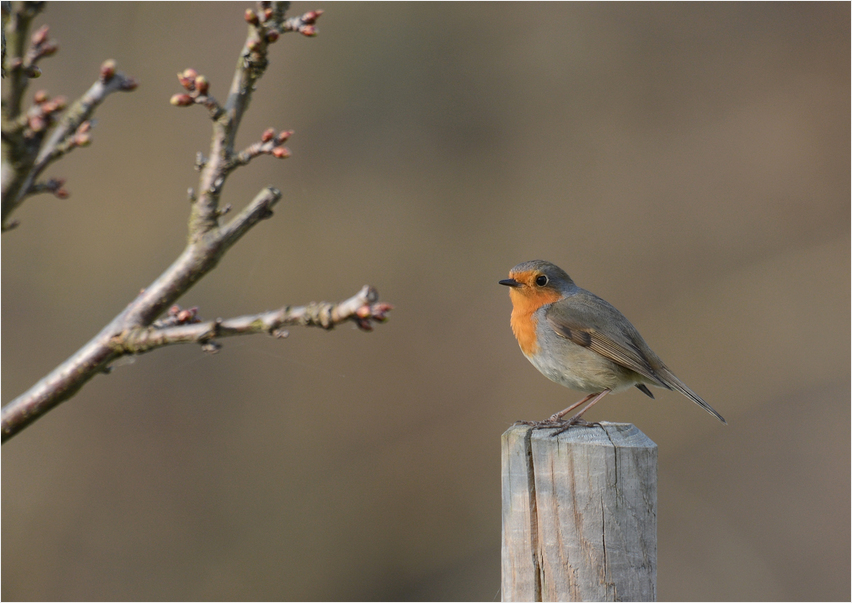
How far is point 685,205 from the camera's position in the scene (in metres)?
8.16

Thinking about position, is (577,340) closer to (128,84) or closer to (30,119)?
(128,84)

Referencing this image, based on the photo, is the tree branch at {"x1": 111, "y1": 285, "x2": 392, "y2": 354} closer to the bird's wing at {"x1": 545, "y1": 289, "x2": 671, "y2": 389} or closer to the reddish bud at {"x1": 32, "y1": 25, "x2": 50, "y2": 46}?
the reddish bud at {"x1": 32, "y1": 25, "x2": 50, "y2": 46}

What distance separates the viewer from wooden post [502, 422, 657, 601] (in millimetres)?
2207

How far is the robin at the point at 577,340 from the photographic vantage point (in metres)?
3.53

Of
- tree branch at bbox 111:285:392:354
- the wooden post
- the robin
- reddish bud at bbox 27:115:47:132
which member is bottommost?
the wooden post

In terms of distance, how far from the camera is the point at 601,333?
359 cm

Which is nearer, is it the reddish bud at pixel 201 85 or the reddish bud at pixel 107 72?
the reddish bud at pixel 201 85

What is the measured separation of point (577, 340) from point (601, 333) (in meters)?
0.13

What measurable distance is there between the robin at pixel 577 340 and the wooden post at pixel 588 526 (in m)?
1.22

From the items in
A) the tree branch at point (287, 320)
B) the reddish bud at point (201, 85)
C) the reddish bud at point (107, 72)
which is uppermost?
the reddish bud at point (107, 72)

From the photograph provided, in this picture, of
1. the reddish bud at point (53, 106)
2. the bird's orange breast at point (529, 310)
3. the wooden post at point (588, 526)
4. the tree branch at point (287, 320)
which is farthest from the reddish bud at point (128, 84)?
the bird's orange breast at point (529, 310)

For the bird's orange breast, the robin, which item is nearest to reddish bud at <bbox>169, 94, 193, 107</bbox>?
the robin

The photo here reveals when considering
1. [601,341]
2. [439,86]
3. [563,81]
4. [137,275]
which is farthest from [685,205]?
[137,275]

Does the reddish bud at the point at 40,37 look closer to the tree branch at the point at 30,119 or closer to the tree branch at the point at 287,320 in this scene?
the tree branch at the point at 30,119
